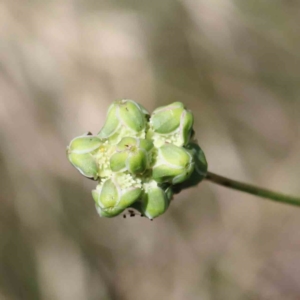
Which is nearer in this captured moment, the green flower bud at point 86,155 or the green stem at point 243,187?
the green flower bud at point 86,155

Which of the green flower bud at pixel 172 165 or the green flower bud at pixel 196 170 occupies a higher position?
the green flower bud at pixel 172 165

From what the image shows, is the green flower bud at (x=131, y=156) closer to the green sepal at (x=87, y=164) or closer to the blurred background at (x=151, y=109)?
the green sepal at (x=87, y=164)

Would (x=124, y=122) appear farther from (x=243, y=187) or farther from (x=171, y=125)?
(x=243, y=187)

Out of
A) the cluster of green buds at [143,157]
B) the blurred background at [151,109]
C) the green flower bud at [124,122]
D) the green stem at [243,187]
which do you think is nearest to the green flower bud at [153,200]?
the cluster of green buds at [143,157]

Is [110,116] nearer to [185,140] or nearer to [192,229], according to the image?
[185,140]

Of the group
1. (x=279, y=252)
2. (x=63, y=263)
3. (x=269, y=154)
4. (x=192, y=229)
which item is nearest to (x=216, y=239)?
(x=192, y=229)

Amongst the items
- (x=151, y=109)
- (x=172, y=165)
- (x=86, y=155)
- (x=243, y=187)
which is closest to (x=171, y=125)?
(x=172, y=165)

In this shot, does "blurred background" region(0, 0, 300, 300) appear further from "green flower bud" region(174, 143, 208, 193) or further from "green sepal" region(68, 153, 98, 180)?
"green sepal" region(68, 153, 98, 180)
